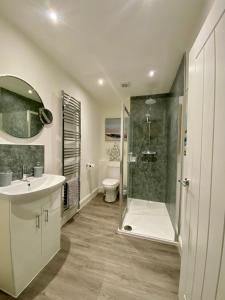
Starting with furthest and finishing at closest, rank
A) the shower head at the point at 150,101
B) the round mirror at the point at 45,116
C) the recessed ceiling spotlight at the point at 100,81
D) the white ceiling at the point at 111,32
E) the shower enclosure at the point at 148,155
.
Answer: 1. the shower head at the point at 150,101
2. the shower enclosure at the point at 148,155
3. the recessed ceiling spotlight at the point at 100,81
4. the round mirror at the point at 45,116
5. the white ceiling at the point at 111,32

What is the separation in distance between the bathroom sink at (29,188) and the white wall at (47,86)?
318 mm

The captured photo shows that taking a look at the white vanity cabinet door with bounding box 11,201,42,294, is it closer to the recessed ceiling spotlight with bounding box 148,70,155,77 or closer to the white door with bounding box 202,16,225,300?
the white door with bounding box 202,16,225,300

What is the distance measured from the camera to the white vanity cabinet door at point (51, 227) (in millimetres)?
1440

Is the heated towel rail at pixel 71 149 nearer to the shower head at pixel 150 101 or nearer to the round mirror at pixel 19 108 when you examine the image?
the round mirror at pixel 19 108

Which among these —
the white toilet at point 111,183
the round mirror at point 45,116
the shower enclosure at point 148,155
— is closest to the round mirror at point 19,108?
the round mirror at point 45,116

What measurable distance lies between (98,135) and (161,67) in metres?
2.10

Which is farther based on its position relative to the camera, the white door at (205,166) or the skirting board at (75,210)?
the skirting board at (75,210)

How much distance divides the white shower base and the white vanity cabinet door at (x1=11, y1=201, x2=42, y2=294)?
1.22m

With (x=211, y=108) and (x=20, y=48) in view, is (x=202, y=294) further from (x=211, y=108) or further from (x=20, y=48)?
(x=20, y=48)

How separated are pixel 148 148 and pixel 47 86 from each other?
92.1 inches

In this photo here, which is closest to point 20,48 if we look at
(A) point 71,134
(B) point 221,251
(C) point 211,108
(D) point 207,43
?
(A) point 71,134

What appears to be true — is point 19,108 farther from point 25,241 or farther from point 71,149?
point 25,241

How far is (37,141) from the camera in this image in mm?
1738

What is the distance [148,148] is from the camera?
3.21 m
